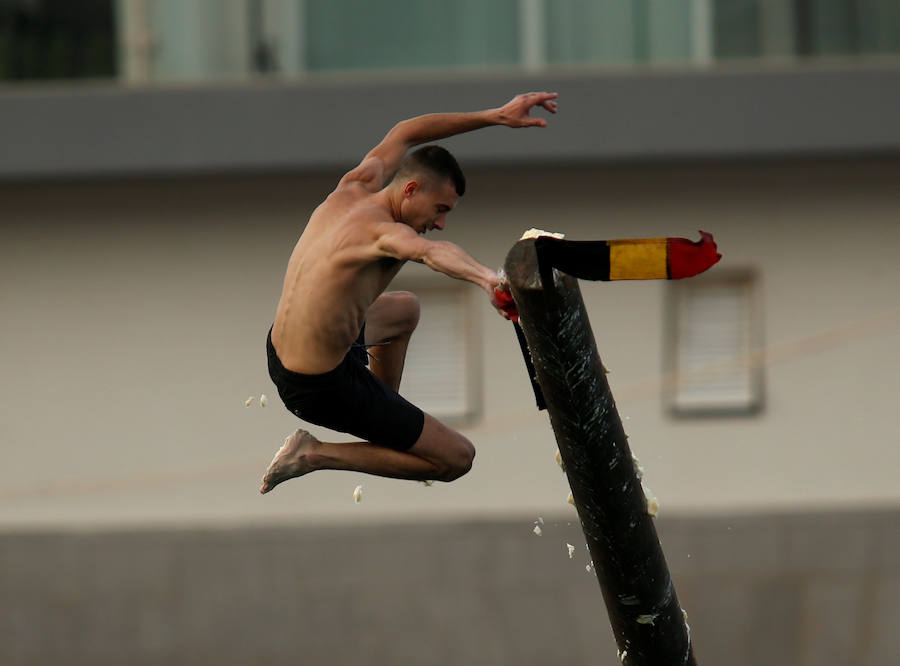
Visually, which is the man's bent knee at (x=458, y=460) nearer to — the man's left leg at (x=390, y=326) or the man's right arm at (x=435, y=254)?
the man's left leg at (x=390, y=326)

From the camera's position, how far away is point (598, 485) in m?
4.86

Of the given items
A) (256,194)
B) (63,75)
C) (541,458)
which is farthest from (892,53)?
(63,75)

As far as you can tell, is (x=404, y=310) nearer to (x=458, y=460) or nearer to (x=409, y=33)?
(x=458, y=460)

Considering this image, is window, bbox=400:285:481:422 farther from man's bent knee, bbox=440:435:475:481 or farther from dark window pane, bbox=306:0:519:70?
man's bent knee, bbox=440:435:475:481

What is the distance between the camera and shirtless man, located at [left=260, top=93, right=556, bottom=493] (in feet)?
17.9

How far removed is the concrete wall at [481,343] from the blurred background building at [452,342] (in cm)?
2

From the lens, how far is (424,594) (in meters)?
A: 12.1

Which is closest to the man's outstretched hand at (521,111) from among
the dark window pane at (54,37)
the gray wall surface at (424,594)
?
the dark window pane at (54,37)

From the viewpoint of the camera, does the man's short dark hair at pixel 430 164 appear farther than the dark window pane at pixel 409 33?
No

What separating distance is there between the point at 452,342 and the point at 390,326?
557 centimetres

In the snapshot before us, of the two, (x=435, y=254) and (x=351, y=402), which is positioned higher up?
(x=435, y=254)

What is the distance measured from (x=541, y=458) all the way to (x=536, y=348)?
7.28 metres

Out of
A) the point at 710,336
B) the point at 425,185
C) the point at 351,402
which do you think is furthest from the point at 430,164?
the point at 710,336

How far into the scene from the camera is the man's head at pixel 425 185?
5406 millimetres
